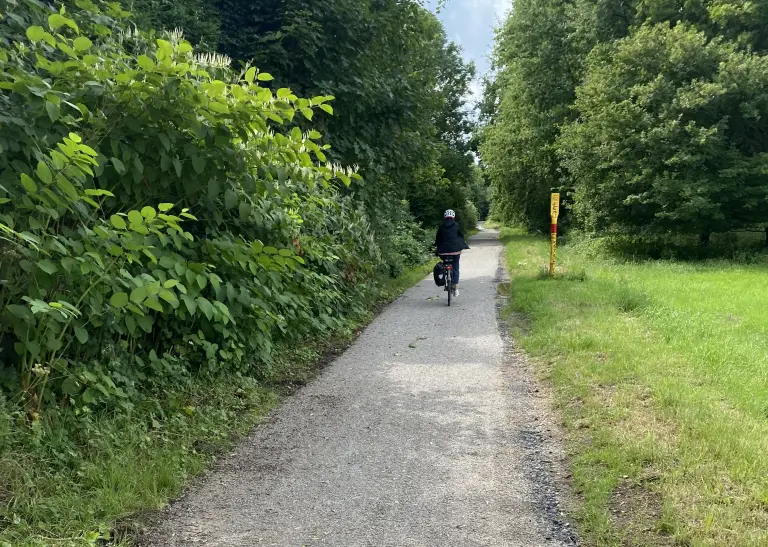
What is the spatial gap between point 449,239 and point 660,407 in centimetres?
676

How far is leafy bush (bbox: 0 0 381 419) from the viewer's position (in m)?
3.37

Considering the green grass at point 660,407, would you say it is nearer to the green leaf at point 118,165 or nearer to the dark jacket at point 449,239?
the dark jacket at point 449,239

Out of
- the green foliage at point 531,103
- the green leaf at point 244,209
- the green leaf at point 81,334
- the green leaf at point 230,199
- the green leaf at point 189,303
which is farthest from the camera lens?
the green foliage at point 531,103

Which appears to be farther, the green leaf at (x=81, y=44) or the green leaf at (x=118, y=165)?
the green leaf at (x=118, y=165)

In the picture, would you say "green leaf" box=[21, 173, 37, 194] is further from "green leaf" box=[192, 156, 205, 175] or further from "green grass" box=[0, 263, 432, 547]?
"green grass" box=[0, 263, 432, 547]

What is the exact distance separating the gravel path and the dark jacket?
4.55 m

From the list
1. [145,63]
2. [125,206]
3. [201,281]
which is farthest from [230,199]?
[145,63]

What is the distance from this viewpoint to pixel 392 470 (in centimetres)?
389

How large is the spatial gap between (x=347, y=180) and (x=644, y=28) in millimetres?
17750

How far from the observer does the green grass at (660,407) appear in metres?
3.11

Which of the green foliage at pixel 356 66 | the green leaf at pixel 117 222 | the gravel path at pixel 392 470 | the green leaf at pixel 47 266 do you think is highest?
the green foliage at pixel 356 66

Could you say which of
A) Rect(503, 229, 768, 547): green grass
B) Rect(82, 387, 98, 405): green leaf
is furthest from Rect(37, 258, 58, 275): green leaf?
Rect(503, 229, 768, 547): green grass

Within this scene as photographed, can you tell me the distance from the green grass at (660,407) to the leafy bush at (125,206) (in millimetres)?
2959

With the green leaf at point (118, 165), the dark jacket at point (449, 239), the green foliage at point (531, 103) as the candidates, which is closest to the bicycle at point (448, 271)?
the dark jacket at point (449, 239)
